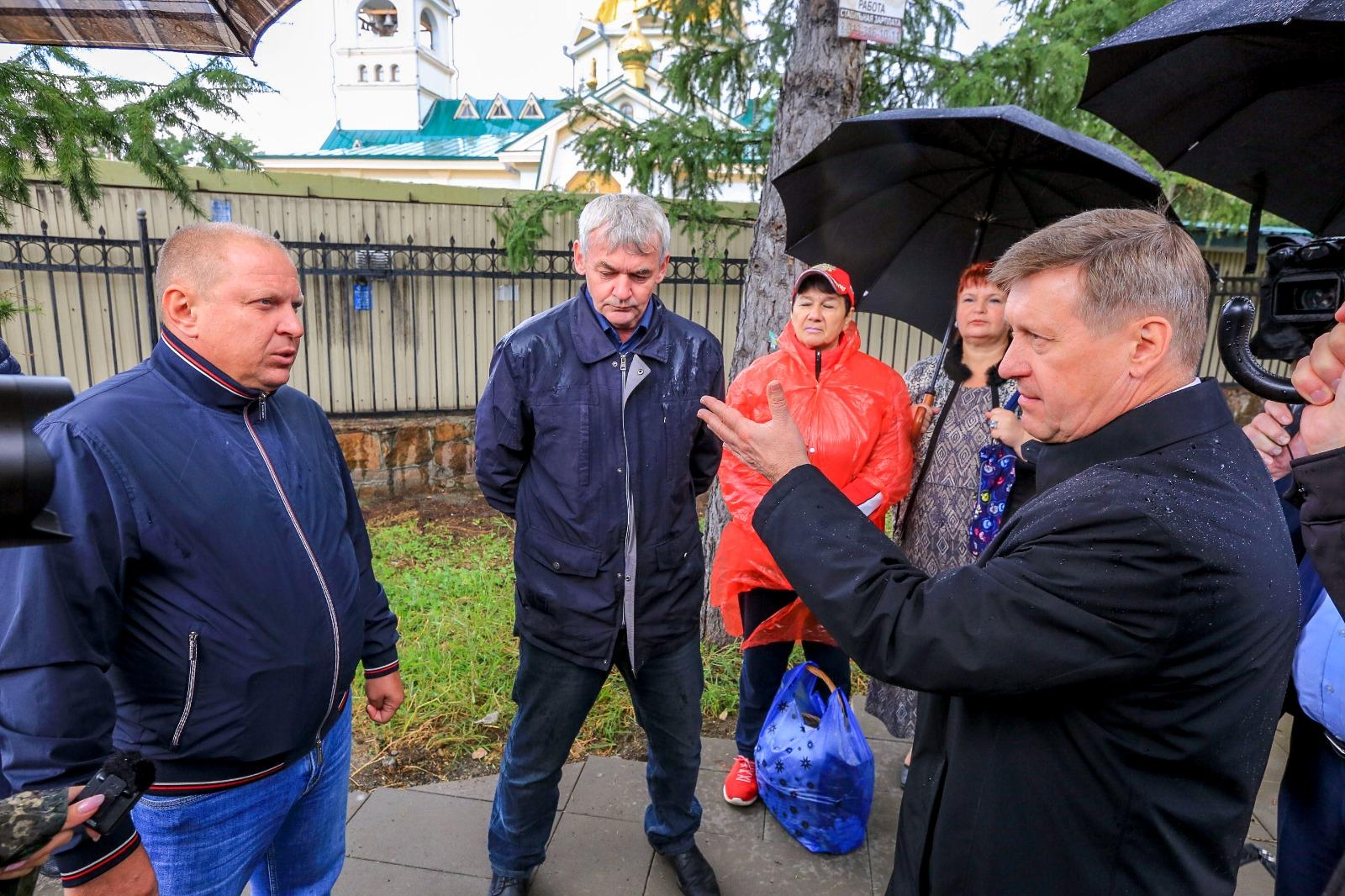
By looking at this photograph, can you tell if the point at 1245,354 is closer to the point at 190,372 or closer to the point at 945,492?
the point at 945,492

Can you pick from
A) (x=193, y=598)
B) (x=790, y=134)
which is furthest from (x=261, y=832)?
(x=790, y=134)

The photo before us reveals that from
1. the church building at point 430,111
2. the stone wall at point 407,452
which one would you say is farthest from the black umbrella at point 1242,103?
the church building at point 430,111

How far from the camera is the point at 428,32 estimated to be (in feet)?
153

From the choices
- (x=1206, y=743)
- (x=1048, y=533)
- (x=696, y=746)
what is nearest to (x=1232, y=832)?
(x=1206, y=743)

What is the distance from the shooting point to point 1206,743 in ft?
3.74

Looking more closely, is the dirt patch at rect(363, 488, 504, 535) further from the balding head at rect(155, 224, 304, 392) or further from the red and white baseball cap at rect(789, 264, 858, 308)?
the balding head at rect(155, 224, 304, 392)

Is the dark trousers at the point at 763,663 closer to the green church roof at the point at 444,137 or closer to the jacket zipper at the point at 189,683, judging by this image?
the jacket zipper at the point at 189,683

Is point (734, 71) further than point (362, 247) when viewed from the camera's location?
No

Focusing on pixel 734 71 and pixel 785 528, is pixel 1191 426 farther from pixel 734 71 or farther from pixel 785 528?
pixel 734 71

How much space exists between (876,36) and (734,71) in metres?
1.99

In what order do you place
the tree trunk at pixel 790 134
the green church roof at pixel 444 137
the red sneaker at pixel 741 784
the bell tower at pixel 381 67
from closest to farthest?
1. the red sneaker at pixel 741 784
2. the tree trunk at pixel 790 134
3. the green church roof at pixel 444 137
4. the bell tower at pixel 381 67

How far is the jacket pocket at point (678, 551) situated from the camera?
238 cm

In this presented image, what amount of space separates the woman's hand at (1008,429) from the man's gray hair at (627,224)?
4.03ft

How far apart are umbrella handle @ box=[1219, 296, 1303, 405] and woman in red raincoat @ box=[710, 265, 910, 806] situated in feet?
4.20
